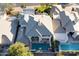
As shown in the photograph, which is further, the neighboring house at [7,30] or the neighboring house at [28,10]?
Result: the neighboring house at [28,10]

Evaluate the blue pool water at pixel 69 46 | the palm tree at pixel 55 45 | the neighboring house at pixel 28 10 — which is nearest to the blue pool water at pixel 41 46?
the palm tree at pixel 55 45

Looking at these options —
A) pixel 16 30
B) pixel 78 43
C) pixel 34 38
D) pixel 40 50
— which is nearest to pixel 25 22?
pixel 16 30

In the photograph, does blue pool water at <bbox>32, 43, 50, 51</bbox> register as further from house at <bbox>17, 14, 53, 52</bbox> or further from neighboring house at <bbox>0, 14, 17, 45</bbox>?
neighboring house at <bbox>0, 14, 17, 45</bbox>

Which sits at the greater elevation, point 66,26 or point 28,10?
point 28,10

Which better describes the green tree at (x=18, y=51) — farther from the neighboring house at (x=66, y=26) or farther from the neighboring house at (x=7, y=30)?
the neighboring house at (x=66, y=26)

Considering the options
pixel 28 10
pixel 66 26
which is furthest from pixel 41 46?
pixel 28 10

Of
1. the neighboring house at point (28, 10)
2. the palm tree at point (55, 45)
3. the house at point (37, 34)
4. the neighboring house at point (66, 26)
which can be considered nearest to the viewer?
the palm tree at point (55, 45)

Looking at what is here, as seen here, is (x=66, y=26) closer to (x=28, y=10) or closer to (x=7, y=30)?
(x=28, y=10)

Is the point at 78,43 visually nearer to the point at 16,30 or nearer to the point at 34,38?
the point at 34,38
